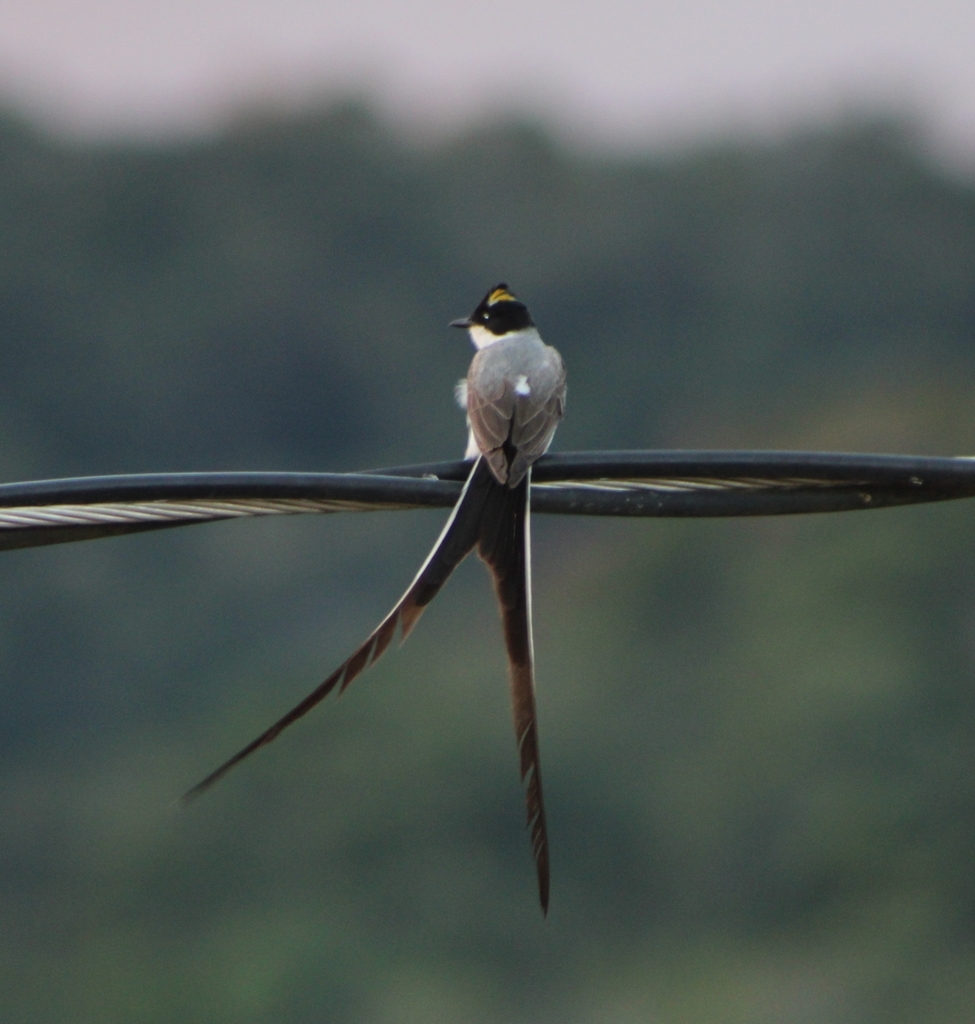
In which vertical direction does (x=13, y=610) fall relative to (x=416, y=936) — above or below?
above

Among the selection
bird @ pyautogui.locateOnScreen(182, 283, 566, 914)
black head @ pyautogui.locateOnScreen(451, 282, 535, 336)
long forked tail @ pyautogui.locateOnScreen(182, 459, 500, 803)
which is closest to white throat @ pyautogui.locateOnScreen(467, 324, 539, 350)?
black head @ pyautogui.locateOnScreen(451, 282, 535, 336)

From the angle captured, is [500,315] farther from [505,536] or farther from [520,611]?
[520,611]

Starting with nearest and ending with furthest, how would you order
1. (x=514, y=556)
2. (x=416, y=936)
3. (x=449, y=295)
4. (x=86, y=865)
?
1. (x=514, y=556)
2. (x=416, y=936)
3. (x=86, y=865)
4. (x=449, y=295)

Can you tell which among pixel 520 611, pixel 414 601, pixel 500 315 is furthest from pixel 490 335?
pixel 414 601

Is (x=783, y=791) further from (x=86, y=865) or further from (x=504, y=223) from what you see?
(x=504, y=223)

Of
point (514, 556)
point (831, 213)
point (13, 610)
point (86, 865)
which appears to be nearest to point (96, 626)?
point (13, 610)
